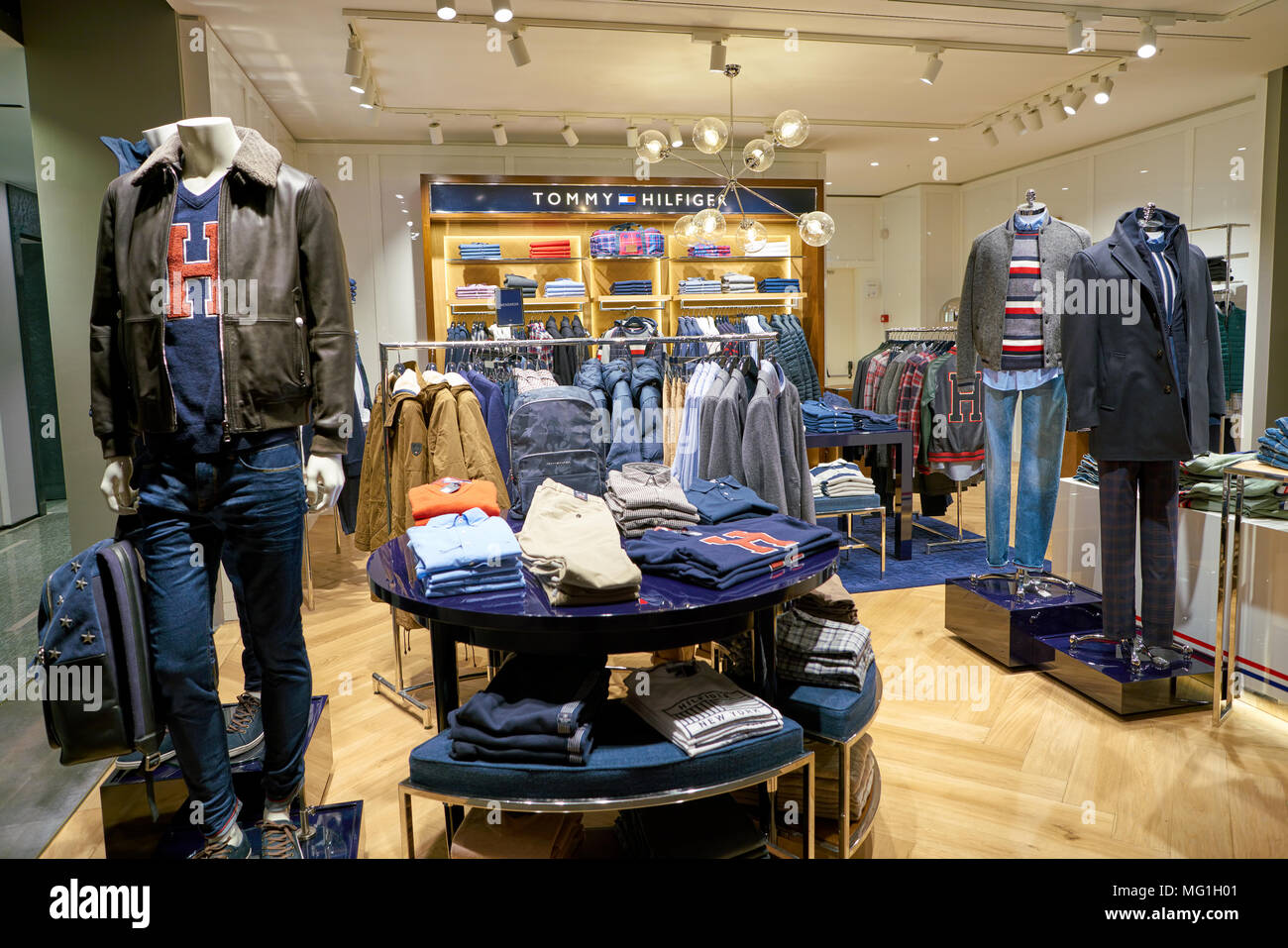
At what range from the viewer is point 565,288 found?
7.38 metres

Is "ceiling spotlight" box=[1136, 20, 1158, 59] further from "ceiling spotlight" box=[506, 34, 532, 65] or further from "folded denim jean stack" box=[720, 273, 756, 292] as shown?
"folded denim jean stack" box=[720, 273, 756, 292]

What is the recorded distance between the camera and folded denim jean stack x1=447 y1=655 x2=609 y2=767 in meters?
1.75

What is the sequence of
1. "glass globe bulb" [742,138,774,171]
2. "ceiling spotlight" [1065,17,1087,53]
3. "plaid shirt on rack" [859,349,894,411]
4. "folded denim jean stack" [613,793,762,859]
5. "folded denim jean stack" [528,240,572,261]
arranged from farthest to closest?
"folded denim jean stack" [528,240,572,261] → "plaid shirt on rack" [859,349,894,411] → "glass globe bulb" [742,138,774,171] → "ceiling spotlight" [1065,17,1087,53] → "folded denim jean stack" [613,793,762,859]

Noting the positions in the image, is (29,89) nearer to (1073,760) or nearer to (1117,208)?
(1073,760)

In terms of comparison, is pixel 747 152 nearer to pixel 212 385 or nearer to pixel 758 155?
pixel 758 155

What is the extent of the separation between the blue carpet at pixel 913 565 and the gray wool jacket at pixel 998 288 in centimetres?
126

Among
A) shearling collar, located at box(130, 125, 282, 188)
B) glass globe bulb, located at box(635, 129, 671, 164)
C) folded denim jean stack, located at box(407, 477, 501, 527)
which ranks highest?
glass globe bulb, located at box(635, 129, 671, 164)

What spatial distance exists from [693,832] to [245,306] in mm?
1535

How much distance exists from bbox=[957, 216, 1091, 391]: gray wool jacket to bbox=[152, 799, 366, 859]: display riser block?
3.10 metres

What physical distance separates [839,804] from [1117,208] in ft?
24.2

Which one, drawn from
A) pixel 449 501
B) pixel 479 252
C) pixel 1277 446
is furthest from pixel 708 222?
pixel 449 501

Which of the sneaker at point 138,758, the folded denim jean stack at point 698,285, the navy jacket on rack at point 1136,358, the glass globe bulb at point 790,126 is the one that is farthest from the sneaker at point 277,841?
the folded denim jean stack at point 698,285

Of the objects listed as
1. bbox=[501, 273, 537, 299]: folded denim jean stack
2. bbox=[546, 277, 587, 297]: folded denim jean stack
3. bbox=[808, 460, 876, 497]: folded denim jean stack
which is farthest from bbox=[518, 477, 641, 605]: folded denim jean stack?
bbox=[546, 277, 587, 297]: folded denim jean stack

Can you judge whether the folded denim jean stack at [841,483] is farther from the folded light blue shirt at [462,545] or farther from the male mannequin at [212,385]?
the male mannequin at [212,385]
